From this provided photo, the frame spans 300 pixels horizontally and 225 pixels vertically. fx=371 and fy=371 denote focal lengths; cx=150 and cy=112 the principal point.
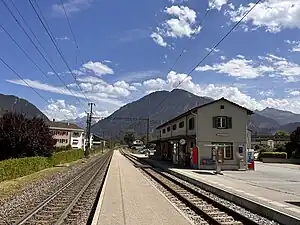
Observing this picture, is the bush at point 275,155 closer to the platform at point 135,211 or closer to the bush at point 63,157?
the bush at point 63,157

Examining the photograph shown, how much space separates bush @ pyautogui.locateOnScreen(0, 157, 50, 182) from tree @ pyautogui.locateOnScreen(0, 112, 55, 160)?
1.99 meters

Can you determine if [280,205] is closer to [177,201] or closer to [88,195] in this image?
[177,201]

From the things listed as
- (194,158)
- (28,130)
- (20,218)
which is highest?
(28,130)

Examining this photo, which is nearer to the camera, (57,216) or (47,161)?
(57,216)

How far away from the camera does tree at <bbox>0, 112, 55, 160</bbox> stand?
36750 mm

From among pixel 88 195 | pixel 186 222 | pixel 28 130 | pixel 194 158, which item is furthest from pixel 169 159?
pixel 186 222

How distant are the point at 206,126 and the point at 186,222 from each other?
27.5 meters

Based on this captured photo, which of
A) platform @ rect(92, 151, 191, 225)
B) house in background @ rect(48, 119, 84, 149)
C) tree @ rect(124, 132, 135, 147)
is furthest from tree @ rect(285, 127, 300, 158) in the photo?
tree @ rect(124, 132, 135, 147)

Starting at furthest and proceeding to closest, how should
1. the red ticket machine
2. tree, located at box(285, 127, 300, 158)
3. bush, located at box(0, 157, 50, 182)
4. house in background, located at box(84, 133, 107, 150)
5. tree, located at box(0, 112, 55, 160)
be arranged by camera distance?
house in background, located at box(84, 133, 107, 150)
tree, located at box(285, 127, 300, 158)
tree, located at box(0, 112, 55, 160)
the red ticket machine
bush, located at box(0, 157, 50, 182)

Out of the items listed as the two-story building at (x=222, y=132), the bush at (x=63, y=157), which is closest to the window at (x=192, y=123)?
the two-story building at (x=222, y=132)

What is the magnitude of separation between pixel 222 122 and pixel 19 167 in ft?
65.7

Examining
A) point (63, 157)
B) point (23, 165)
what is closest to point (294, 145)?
point (63, 157)

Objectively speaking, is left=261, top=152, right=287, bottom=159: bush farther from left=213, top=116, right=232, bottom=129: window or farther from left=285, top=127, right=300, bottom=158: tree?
left=213, top=116, right=232, bottom=129: window

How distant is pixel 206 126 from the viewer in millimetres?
37406
